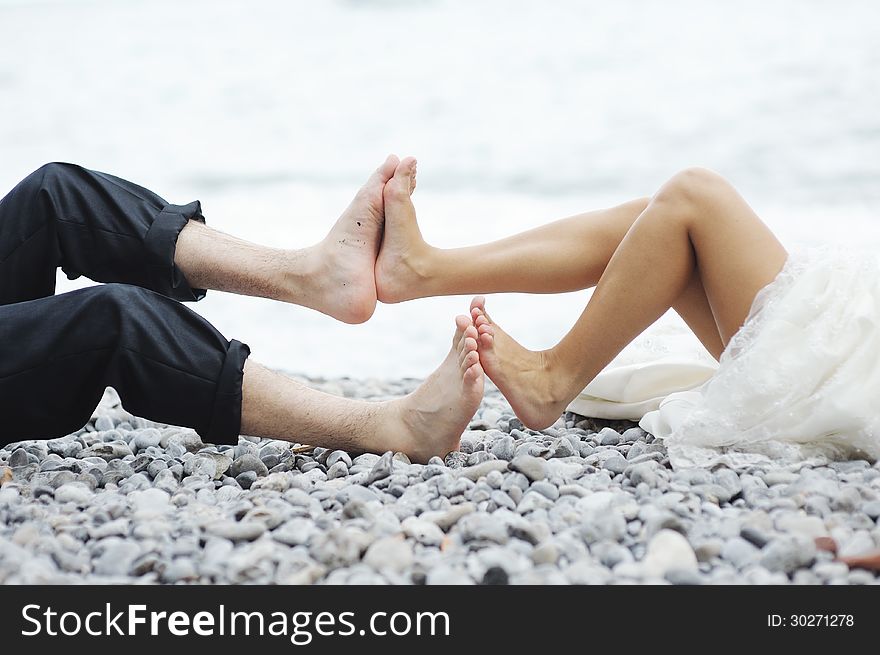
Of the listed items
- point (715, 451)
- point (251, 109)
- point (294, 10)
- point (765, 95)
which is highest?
point (294, 10)

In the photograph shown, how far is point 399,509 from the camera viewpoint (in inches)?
53.2

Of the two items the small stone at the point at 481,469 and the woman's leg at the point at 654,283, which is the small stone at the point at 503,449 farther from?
the small stone at the point at 481,469

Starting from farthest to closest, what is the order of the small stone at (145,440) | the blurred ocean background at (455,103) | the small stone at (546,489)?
the blurred ocean background at (455,103) → the small stone at (145,440) → the small stone at (546,489)

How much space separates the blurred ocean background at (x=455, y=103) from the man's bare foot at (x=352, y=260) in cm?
429

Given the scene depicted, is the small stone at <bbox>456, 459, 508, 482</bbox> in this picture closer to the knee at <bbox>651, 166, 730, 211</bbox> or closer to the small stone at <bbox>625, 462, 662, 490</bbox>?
the small stone at <bbox>625, 462, 662, 490</bbox>

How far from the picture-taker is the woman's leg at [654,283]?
5.25 ft

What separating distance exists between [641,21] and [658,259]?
8.40 metres

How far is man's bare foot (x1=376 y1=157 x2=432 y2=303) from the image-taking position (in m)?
1.81

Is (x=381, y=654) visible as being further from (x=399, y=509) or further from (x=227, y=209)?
(x=227, y=209)

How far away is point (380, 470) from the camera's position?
5.01ft

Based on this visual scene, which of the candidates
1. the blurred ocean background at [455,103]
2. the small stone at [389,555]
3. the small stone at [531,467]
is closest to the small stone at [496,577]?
the small stone at [389,555]

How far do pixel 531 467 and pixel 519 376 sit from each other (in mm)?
277

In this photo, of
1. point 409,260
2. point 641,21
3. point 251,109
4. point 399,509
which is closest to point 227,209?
point 251,109

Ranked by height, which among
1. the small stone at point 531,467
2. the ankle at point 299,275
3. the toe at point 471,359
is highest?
the ankle at point 299,275
